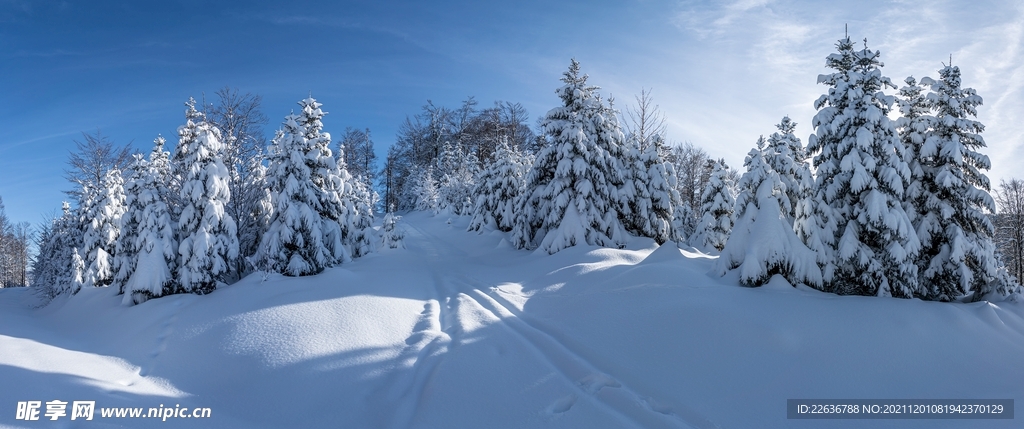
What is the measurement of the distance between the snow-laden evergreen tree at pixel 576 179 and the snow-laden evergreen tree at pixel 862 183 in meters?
8.76

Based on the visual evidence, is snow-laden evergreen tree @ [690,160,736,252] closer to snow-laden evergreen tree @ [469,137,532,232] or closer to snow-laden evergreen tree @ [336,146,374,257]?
snow-laden evergreen tree @ [469,137,532,232]

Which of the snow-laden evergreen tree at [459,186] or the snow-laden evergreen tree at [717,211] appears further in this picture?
the snow-laden evergreen tree at [459,186]

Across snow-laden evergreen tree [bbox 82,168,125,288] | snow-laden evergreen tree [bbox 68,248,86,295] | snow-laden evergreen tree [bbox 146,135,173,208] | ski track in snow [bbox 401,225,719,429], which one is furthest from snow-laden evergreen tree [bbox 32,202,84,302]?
ski track in snow [bbox 401,225,719,429]

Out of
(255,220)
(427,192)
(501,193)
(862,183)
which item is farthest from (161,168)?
(427,192)

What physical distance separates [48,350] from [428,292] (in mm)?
8168

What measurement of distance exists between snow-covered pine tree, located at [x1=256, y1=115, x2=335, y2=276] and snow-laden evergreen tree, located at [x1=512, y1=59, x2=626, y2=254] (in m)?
9.34

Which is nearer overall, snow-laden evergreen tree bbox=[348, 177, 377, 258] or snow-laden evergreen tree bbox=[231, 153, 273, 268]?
snow-laden evergreen tree bbox=[231, 153, 273, 268]

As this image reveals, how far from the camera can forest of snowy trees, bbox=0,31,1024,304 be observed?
35.2ft

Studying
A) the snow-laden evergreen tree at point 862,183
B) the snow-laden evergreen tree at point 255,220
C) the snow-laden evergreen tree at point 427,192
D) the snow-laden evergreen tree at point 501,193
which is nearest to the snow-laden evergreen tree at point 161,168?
the snow-laden evergreen tree at point 255,220

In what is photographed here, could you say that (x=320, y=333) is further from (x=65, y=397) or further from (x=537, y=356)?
(x=537, y=356)

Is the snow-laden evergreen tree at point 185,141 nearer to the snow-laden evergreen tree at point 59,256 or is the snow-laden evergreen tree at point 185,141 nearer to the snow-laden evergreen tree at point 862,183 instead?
the snow-laden evergreen tree at point 59,256

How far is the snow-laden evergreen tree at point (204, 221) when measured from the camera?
537 inches

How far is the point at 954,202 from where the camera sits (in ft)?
36.9

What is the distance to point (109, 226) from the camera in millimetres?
20500
